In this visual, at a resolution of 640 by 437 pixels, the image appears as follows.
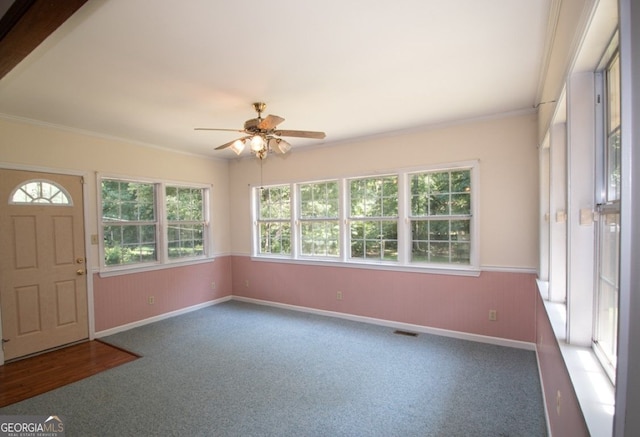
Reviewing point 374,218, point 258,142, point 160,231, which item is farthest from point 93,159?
point 374,218

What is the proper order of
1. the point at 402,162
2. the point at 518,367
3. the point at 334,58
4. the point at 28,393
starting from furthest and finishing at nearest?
the point at 402,162 < the point at 518,367 < the point at 28,393 < the point at 334,58

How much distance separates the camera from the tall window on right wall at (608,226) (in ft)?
4.07

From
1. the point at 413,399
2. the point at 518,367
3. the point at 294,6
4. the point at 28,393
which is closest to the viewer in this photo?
the point at 294,6

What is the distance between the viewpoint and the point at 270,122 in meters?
→ 2.59

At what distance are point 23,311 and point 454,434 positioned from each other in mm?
4323

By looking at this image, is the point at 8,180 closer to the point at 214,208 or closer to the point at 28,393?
the point at 28,393

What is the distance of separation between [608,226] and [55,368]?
4.56 m

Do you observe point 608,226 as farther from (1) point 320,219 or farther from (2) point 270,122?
(1) point 320,219

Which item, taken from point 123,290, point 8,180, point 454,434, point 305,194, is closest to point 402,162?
point 305,194

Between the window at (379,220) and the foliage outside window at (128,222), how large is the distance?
5.38 feet

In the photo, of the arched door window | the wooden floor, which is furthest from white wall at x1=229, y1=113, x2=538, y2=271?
the wooden floor

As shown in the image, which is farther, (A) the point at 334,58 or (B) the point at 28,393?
(B) the point at 28,393

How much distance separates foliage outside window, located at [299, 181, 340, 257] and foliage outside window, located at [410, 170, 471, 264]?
116cm

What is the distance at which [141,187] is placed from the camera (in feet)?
14.9
